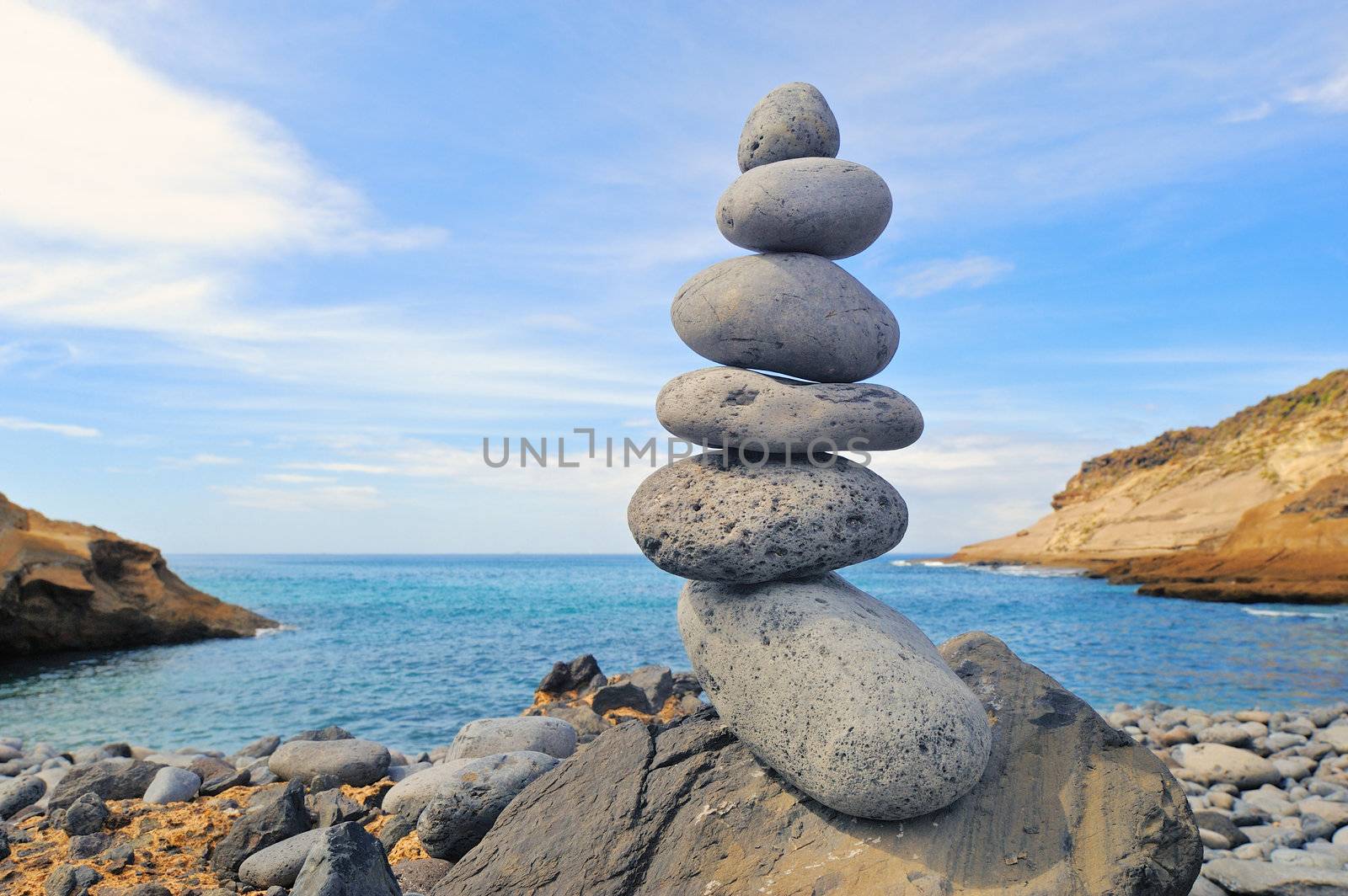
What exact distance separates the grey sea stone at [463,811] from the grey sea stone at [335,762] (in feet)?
7.04

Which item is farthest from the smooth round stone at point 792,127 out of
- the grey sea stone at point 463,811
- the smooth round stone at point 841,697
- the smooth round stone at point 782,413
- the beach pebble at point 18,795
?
the beach pebble at point 18,795

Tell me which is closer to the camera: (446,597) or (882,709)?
(882,709)

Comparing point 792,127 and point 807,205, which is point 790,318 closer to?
point 807,205

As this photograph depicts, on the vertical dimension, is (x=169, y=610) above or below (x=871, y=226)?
below

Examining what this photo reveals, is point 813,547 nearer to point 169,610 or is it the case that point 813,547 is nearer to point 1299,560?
point 169,610

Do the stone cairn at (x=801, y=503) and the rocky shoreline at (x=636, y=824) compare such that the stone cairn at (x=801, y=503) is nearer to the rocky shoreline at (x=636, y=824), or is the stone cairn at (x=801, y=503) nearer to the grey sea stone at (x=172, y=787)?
the rocky shoreline at (x=636, y=824)

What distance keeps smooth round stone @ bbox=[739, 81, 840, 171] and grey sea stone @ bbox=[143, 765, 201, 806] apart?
665cm

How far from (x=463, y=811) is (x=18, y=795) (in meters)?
4.33

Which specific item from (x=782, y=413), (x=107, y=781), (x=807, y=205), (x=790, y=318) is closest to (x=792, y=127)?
(x=807, y=205)

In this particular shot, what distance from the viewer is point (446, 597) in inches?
1751

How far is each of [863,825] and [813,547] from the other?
59.2 inches

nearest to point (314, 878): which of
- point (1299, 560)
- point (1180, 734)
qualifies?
point (1180, 734)

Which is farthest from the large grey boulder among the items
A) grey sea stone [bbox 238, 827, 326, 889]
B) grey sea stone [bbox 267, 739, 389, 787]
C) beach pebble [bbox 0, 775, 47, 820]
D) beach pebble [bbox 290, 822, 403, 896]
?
beach pebble [bbox 0, 775, 47, 820]

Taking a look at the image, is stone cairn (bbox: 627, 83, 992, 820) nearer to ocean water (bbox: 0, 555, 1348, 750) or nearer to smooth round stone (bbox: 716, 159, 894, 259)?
smooth round stone (bbox: 716, 159, 894, 259)
